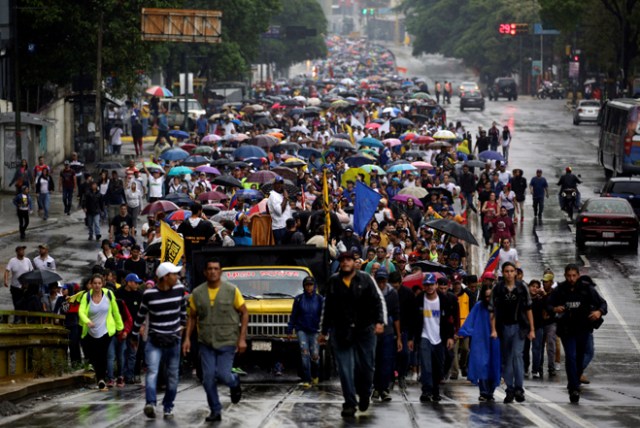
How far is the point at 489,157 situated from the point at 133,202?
44.3ft

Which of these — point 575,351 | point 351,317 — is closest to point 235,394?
point 351,317

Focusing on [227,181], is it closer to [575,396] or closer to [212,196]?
[212,196]

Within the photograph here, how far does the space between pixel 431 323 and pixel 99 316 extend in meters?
3.92

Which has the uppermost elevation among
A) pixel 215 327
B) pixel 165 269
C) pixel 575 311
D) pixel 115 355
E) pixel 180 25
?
pixel 180 25

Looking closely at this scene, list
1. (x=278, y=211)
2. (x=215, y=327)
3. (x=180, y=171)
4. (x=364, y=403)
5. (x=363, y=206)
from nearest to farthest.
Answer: (x=215, y=327)
(x=364, y=403)
(x=278, y=211)
(x=363, y=206)
(x=180, y=171)

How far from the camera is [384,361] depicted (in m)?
16.6

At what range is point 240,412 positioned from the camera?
15.0 metres

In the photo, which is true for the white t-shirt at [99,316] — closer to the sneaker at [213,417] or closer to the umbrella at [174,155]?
the sneaker at [213,417]

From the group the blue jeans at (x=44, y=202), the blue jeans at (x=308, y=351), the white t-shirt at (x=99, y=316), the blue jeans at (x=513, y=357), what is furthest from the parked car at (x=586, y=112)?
the blue jeans at (x=513, y=357)

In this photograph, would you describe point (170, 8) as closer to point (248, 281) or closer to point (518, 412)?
point (248, 281)

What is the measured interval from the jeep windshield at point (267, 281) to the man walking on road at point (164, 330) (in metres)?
5.01

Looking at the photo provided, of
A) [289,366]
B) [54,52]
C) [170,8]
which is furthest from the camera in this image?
[170,8]

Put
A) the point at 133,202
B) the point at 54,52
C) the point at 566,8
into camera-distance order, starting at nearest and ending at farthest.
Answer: the point at 133,202 < the point at 54,52 < the point at 566,8

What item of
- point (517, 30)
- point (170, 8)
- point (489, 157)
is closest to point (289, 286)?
point (489, 157)
